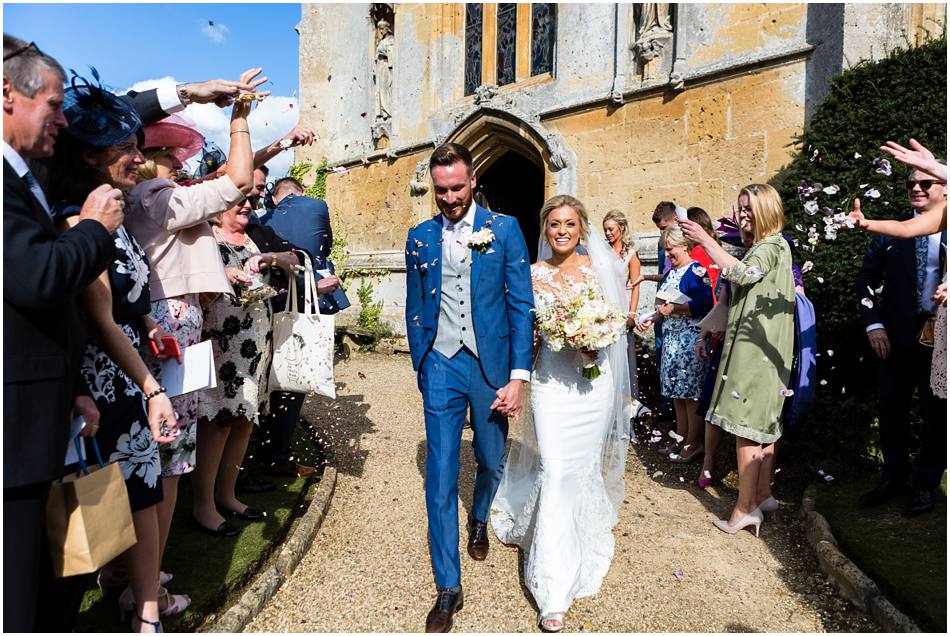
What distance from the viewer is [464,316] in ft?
10.9

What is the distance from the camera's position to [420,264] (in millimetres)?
3457

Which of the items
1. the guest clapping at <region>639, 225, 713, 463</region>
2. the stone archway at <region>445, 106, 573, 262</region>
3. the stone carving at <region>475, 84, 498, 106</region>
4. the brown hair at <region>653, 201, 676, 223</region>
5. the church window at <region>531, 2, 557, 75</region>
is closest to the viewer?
the guest clapping at <region>639, 225, 713, 463</region>

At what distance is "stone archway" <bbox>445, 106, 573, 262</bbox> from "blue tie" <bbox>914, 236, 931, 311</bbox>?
6.23m

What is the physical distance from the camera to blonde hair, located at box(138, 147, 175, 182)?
2.77m

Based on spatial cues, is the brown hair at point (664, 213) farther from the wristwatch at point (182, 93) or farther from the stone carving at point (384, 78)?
the stone carving at point (384, 78)

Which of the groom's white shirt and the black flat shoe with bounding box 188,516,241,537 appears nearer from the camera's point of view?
the groom's white shirt

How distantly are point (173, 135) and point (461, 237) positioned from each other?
147 centimetres

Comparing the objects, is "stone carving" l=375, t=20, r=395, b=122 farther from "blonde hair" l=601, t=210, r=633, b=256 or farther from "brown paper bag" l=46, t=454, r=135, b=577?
"brown paper bag" l=46, t=454, r=135, b=577

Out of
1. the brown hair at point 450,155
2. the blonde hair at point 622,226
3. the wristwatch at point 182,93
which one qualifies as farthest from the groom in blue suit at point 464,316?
the blonde hair at point 622,226

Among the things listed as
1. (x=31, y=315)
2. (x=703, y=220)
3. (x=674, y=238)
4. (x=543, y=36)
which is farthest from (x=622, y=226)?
(x=543, y=36)

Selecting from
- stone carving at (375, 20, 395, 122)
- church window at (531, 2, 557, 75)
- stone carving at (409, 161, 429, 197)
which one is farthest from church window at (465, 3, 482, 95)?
stone carving at (375, 20, 395, 122)

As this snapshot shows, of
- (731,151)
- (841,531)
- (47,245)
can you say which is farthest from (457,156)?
(731,151)

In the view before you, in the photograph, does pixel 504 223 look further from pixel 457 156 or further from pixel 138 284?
pixel 138 284

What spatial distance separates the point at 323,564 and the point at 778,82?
744 cm
